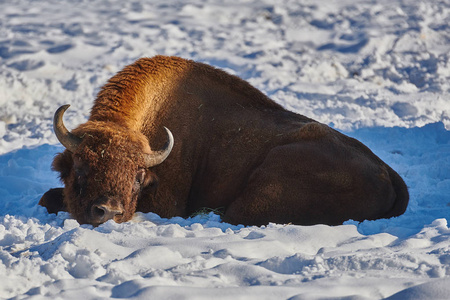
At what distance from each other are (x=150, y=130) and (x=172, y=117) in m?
0.28

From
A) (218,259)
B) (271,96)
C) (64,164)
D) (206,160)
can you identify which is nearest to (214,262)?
(218,259)

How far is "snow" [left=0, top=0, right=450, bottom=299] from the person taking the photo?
3066 millimetres

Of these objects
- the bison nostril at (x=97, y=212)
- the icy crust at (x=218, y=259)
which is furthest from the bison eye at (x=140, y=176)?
the bison nostril at (x=97, y=212)

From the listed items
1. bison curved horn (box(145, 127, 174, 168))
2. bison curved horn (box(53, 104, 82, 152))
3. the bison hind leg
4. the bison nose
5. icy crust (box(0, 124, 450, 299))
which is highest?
bison curved horn (box(53, 104, 82, 152))

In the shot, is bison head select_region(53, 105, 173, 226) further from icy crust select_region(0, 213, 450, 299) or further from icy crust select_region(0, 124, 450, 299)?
icy crust select_region(0, 213, 450, 299)

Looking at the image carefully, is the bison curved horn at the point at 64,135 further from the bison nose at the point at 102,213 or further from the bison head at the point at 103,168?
the bison nose at the point at 102,213

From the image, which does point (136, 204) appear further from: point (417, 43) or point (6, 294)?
point (417, 43)

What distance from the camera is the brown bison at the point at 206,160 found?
472 centimetres

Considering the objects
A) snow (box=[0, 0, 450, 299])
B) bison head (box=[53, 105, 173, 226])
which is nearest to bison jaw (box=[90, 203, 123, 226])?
bison head (box=[53, 105, 173, 226])

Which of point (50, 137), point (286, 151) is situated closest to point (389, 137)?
point (286, 151)

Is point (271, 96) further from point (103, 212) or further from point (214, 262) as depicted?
point (214, 262)

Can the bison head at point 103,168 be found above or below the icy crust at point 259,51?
below

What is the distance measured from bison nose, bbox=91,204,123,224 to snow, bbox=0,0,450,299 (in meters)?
0.16

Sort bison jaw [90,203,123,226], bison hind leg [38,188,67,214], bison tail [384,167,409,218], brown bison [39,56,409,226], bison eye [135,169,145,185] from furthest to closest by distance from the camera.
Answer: bison hind leg [38,188,67,214] → bison tail [384,167,409,218] → bison eye [135,169,145,185] → brown bison [39,56,409,226] → bison jaw [90,203,123,226]
